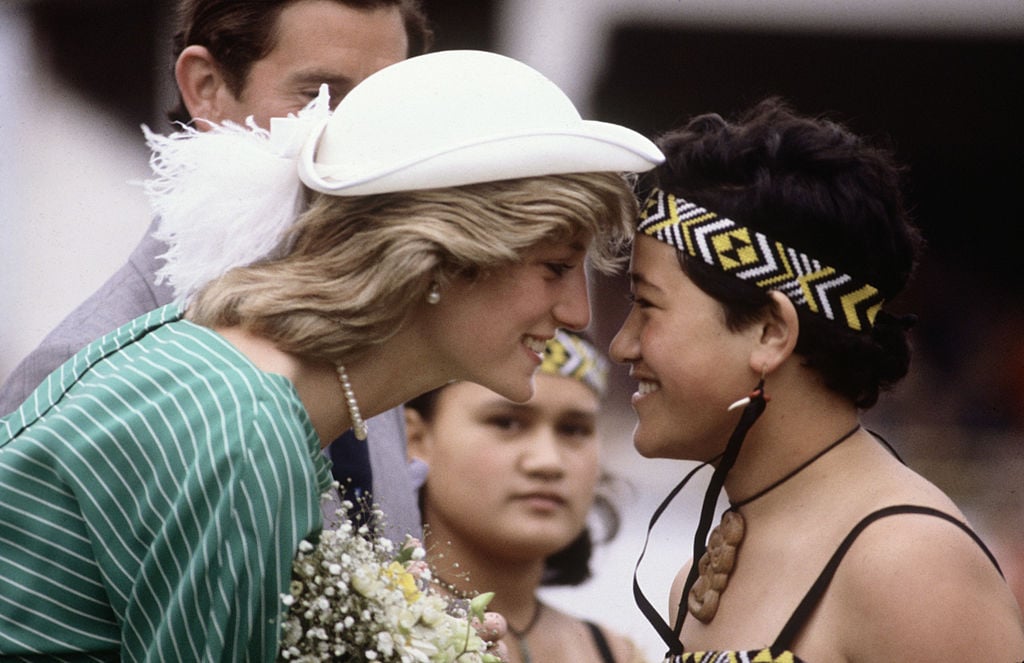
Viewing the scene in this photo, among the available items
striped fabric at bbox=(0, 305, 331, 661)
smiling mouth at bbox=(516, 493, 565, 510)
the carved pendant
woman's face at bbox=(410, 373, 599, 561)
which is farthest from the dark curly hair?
smiling mouth at bbox=(516, 493, 565, 510)

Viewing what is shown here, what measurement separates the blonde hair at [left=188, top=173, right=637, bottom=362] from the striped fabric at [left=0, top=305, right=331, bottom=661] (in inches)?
6.1

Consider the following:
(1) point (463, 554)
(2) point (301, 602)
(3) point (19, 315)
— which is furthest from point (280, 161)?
(3) point (19, 315)

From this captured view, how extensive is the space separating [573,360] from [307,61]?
1.56 metres

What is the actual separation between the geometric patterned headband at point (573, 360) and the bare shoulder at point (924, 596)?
222 cm

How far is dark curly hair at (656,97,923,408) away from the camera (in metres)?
3.13

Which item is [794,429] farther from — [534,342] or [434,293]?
[434,293]

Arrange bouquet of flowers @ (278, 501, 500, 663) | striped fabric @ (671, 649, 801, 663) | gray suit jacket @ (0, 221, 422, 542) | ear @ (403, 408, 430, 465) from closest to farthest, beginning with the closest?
bouquet of flowers @ (278, 501, 500, 663) → striped fabric @ (671, 649, 801, 663) → gray suit jacket @ (0, 221, 422, 542) → ear @ (403, 408, 430, 465)

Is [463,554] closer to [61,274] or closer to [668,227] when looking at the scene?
[668,227]

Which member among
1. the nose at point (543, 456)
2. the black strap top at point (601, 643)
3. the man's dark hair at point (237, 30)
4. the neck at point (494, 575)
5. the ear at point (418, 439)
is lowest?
the black strap top at point (601, 643)

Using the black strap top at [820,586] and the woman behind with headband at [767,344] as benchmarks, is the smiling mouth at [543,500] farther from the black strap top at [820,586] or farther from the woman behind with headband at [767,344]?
the black strap top at [820,586]

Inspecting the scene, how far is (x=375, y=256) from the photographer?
2.92 meters

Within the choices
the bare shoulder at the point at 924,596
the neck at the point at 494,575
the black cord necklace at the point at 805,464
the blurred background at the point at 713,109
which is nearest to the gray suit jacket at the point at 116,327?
the neck at the point at 494,575

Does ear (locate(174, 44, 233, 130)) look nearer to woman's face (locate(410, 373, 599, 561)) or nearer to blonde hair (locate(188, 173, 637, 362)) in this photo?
blonde hair (locate(188, 173, 637, 362))

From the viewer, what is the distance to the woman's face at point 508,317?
306 centimetres
